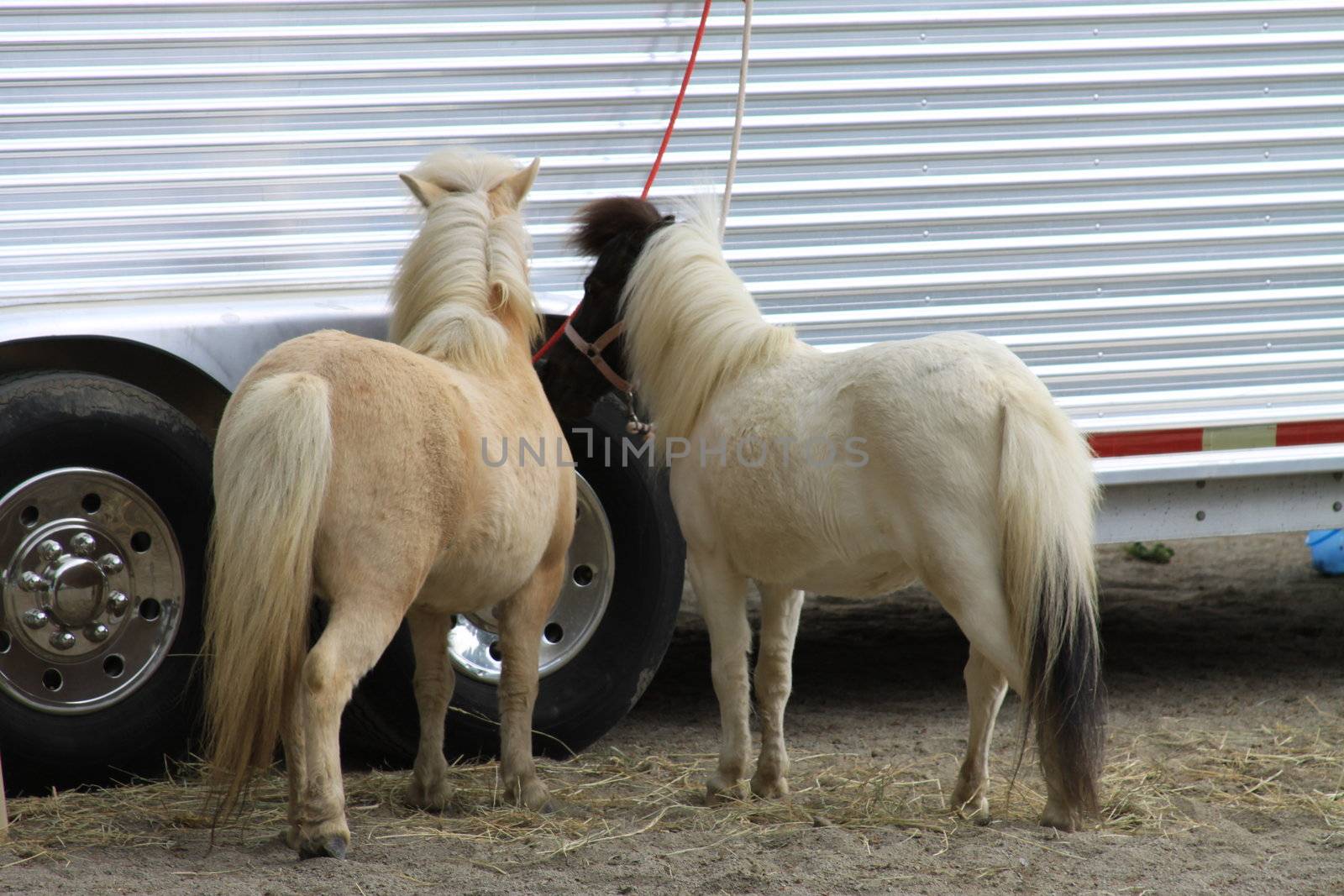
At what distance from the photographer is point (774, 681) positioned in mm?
4031

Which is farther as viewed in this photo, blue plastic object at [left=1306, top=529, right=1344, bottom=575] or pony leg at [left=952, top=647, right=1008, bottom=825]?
blue plastic object at [left=1306, top=529, right=1344, bottom=575]

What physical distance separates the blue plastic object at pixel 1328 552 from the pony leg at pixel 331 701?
6.32 meters

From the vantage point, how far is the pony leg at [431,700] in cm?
379

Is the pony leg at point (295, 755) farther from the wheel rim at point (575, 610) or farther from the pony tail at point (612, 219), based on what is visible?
the pony tail at point (612, 219)

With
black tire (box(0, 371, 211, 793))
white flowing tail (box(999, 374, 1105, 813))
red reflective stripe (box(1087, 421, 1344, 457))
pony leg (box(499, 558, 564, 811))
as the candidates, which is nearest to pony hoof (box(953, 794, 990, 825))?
white flowing tail (box(999, 374, 1105, 813))

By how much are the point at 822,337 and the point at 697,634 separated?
2586mm

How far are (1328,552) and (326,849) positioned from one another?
652 centimetres

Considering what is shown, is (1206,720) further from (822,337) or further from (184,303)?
(184,303)

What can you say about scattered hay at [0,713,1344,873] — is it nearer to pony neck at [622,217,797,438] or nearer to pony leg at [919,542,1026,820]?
pony leg at [919,542,1026,820]

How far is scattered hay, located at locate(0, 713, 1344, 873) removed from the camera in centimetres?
346

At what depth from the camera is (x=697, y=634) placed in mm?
6762

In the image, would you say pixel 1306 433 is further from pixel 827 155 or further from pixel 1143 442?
pixel 827 155

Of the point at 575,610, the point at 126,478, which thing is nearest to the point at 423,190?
the point at 126,478

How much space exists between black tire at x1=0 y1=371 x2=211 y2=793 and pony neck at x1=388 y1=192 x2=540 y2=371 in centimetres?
82
